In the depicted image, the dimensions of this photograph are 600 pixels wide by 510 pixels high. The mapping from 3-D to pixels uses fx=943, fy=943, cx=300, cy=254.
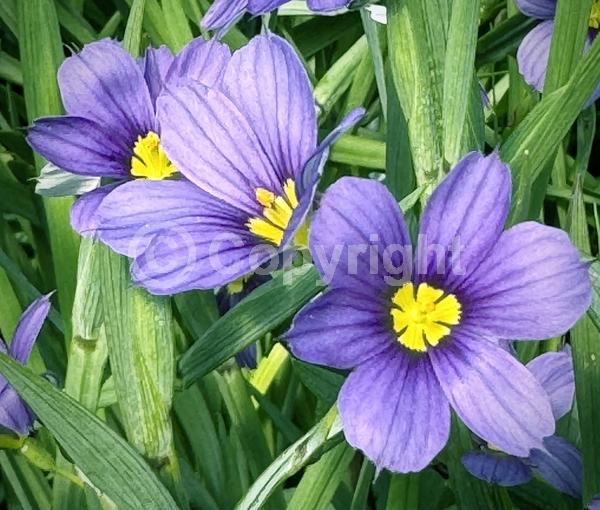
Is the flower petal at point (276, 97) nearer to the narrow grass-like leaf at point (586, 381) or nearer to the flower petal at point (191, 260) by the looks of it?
the flower petal at point (191, 260)

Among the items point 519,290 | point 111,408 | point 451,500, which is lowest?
point 451,500

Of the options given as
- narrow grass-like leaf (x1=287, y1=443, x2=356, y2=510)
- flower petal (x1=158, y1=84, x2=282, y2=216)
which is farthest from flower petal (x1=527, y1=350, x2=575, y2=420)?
flower petal (x1=158, y1=84, x2=282, y2=216)

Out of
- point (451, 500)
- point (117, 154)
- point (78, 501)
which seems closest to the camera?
point (117, 154)

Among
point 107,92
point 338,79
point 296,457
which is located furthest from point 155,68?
point 338,79

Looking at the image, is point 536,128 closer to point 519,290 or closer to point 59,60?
point 519,290

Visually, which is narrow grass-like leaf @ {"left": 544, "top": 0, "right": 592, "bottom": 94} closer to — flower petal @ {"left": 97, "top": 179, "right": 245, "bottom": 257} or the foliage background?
the foliage background

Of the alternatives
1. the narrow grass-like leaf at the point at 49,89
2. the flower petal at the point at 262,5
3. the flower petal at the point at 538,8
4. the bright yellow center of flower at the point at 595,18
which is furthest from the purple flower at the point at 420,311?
the bright yellow center of flower at the point at 595,18

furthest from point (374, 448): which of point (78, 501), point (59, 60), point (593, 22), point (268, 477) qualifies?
point (593, 22)
